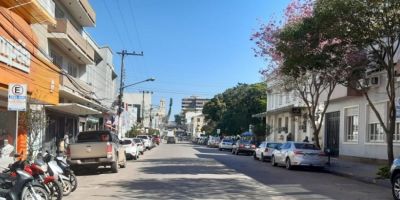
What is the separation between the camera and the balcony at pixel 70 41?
35.0 metres

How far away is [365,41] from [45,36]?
19.6m

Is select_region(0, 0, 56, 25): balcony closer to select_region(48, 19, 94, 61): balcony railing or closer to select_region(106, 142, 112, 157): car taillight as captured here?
select_region(106, 142, 112, 157): car taillight

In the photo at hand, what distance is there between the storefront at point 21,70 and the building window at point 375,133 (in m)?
17.3

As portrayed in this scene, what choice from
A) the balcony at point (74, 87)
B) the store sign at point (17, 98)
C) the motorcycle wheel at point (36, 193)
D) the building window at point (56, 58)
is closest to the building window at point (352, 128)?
the balcony at point (74, 87)

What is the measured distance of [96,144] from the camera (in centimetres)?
2300

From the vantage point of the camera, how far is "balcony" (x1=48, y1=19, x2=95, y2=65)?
115 ft

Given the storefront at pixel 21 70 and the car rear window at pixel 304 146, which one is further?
the car rear window at pixel 304 146

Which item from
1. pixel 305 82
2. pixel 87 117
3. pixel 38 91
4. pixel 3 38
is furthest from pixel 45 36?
pixel 87 117

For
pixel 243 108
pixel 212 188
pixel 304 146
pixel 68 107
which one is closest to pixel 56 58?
pixel 68 107

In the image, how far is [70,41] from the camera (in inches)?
1451

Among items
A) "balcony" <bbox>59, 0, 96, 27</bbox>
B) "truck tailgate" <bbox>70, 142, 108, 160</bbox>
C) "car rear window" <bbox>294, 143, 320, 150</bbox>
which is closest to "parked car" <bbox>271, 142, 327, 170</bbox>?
"car rear window" <bbox>294, 143, 320, 150</bbox>

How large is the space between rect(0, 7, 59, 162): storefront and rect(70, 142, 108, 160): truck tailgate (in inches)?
78.0

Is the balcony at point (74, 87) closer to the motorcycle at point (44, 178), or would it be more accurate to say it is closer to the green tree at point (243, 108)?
the motorcycle at point (44, 178)

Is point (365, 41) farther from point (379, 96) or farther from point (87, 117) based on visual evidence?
point (87, 117)
